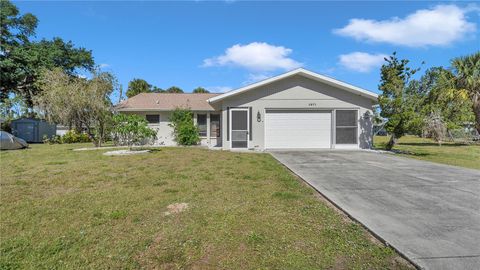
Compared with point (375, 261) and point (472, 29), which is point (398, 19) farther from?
point (375, 261)

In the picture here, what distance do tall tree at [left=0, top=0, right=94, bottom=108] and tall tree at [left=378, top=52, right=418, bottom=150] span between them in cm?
2867

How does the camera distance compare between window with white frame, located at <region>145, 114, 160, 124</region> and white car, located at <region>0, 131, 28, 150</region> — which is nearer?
white car, located at <region>0, 131, 28, 150</region>

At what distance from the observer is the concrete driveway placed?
3.15 m

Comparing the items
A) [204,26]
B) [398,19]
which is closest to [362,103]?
[398,19]

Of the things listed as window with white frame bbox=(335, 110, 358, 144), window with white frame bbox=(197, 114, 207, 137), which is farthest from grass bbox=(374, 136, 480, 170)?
window with white frame bbox=(197, 114, 207, 137)

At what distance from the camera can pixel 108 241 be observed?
11.6 ft

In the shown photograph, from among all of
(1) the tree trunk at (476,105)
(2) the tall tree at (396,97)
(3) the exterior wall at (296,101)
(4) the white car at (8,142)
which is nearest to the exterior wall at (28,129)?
(4) the white car at (8,142)

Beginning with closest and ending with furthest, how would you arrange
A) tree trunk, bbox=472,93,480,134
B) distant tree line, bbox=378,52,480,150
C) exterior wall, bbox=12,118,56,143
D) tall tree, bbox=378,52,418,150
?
distant tree line, bbox=378,52,480,150 < tall tree, bbox=378,52,418,150 < tree trunk, bbox=472,93,480,134 < exterior wall, bbox=12,118,56,143

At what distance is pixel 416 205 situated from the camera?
16.1 ft

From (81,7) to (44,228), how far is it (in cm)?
1388

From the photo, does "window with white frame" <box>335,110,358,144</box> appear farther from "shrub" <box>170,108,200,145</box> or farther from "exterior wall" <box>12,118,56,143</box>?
"exterior wall" <box>12,118,56,143</box>

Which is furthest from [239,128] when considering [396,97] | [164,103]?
[396,97]

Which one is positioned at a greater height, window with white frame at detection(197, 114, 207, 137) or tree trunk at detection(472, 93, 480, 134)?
tree trunk at detection(472, 93, 480, 134)

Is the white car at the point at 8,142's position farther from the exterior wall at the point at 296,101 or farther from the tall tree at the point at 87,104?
the exterior wall at the point at 296,101
